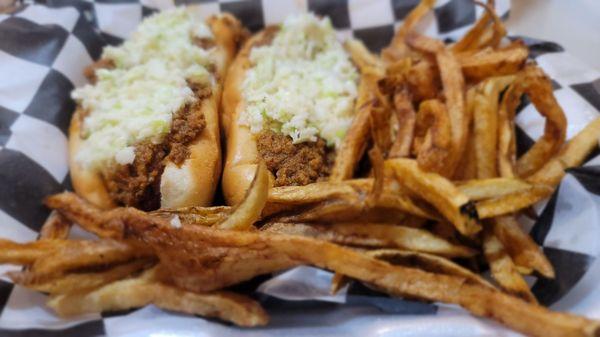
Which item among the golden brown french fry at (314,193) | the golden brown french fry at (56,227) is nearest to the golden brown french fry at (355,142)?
the golden brown french fry at (314,193)

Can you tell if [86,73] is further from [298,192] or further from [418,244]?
[418,244]

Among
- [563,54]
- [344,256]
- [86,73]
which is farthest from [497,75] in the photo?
[86,73]

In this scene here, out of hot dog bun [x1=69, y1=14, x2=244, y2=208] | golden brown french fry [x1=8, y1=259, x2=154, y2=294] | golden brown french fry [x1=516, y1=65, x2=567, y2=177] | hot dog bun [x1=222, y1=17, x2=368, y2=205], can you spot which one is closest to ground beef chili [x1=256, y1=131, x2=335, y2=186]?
hot dog bun [x1=222, y1=17, x2=368, y2=205]

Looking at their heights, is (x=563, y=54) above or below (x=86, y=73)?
below

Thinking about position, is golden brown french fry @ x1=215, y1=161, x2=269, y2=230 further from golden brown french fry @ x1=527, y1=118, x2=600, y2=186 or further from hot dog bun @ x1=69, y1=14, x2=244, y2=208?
golden brown french fry @ x1=527, y1=118, x2=600, y2=186

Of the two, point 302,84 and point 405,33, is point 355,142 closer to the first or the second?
point 302,84

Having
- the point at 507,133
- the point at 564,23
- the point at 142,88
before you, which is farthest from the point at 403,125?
the point at 564,23

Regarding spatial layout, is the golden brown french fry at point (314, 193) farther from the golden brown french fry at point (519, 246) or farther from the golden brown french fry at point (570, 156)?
the golden brown french fry at point (570, 156)
